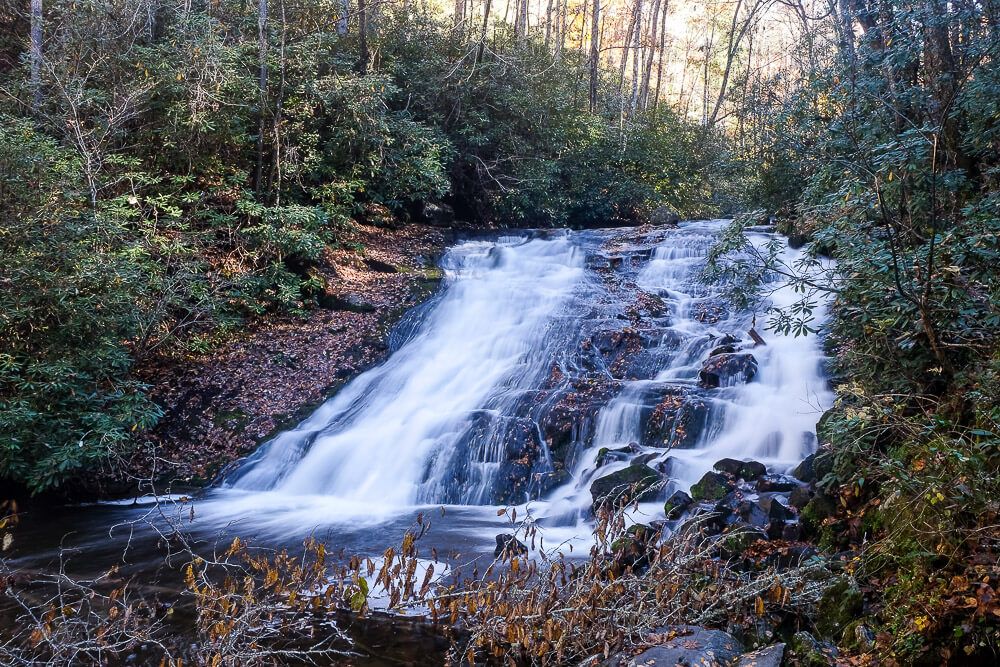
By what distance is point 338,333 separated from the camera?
521 inches

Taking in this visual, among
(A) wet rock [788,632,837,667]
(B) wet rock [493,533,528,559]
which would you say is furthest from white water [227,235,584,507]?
(A) wet rock [788,632,837,667]

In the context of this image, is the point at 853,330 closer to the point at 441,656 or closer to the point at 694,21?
the point at 441,656

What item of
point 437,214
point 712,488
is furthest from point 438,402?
point 437,214

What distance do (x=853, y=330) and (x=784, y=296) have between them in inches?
280

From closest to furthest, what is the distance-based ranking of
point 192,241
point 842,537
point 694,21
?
point 842,537, point 192,241, point 694,21

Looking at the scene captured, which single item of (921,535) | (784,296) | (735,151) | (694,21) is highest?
(694,21)

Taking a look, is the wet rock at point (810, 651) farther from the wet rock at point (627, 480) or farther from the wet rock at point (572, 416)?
the wet rock at point (572, 416)

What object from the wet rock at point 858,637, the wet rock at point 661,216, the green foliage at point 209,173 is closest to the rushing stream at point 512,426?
the green foliage at point 209,173

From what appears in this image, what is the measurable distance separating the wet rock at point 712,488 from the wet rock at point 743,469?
0.19 metres

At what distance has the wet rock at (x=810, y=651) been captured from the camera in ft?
13.9

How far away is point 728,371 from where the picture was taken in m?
10.7

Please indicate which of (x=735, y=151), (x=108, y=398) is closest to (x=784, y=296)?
(x=735, y=151)

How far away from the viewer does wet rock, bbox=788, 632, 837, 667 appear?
4.23 meters

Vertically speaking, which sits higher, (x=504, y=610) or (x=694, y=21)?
(x=694, y=21)
